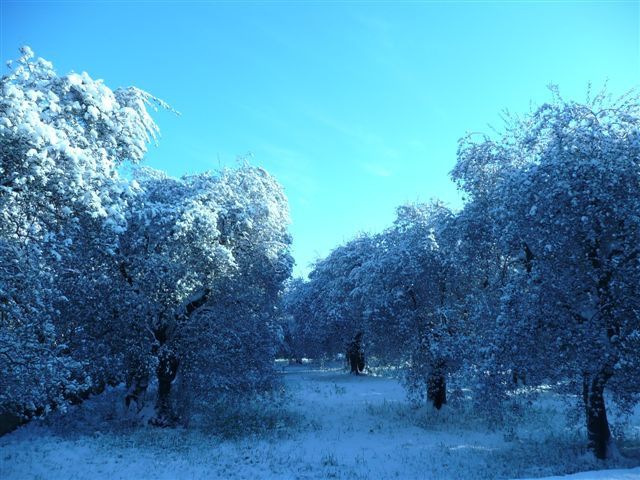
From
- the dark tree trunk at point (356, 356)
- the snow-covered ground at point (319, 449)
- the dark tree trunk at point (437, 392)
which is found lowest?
the snow-covered ground at point (319, 449)

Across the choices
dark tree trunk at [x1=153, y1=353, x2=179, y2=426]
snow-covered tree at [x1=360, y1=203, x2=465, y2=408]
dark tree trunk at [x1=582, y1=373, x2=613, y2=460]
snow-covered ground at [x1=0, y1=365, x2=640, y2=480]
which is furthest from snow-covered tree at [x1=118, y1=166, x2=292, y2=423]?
dark tree trunk at [x1=582, y1=373, x2=613, y2=460]

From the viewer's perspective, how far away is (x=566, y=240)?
1380 centimetres

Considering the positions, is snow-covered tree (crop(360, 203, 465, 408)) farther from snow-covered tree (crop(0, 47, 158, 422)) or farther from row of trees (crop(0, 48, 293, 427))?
snow-covered tree (crop(0, 47, 158, 422))

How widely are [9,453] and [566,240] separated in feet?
67.0

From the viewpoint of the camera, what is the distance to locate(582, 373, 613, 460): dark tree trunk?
45.1 feet

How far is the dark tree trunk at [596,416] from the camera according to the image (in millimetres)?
13743

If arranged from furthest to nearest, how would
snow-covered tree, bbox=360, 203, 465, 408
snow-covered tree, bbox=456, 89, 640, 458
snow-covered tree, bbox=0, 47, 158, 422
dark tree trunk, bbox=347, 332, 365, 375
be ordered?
1. dark tree trunk, bbox=347, 332, 365, 375
2. snow-covered tree, bbox=360, 203, 465, 408
3. snow-covered tree, bbox=456, 89, 640, 458
4. snow-covered tree, bbox=0, 47, 158, 422

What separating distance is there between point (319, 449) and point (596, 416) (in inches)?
388

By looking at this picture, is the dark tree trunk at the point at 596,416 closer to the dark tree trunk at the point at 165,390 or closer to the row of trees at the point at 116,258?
the row of trees at the point at 116,258

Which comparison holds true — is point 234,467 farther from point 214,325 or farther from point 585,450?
point 585,450

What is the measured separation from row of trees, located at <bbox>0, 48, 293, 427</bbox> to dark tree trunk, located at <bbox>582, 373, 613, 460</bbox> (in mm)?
13838

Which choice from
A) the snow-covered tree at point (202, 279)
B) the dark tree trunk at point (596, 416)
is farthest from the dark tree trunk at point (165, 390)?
the dark tree trunk at point (596, 416)

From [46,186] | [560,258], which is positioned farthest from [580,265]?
[46,186]

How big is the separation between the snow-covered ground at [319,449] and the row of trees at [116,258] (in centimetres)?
177
